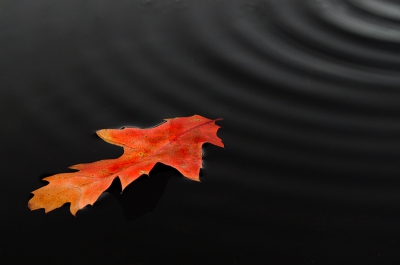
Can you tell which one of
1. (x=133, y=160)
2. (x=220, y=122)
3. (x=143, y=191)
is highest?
(x=220, y=122)

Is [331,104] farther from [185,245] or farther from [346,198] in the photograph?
[185,245]

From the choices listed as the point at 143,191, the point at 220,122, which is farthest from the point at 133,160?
the point at 220,122

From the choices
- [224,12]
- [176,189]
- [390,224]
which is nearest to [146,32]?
[224,12]

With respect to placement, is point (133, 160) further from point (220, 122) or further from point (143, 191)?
point (220, 122)

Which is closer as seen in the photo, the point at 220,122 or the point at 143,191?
the point at 143,191

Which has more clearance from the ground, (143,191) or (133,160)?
(133,160)
